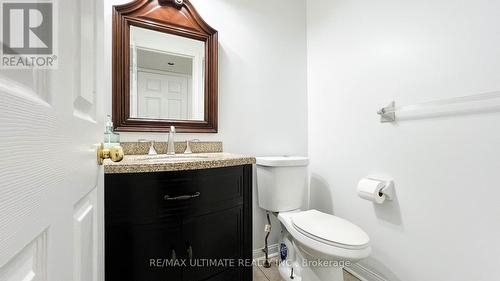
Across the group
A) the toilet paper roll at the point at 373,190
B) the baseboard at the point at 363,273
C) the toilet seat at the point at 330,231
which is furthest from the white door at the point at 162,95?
the baseboard at the point at 363,273

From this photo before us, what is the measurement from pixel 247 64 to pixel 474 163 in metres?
1.46

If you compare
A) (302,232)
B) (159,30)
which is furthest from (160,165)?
(159,30)

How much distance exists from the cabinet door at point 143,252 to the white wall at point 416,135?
4.08 feet

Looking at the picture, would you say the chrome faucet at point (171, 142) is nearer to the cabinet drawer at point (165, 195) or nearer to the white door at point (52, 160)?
the cabinet drawer at point (165, 195)

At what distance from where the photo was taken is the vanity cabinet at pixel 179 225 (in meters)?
0.86

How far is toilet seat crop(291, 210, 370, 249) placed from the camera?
3.43ft

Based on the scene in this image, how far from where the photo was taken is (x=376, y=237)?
1.42 m

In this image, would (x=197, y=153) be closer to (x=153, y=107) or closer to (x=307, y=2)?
(x=153, y=107)

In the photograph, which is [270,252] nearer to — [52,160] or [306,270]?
[306,270]

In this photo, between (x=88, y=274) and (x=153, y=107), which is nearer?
(x=88, y=274)

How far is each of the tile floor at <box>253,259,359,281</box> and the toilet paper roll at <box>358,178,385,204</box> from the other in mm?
645

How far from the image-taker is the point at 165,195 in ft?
3.05

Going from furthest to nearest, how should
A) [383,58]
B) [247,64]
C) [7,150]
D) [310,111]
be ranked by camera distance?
1. [310,111]
2. [247,64]
3. [383,58]
4. [7,150]

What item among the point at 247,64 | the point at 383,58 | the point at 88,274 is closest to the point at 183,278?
the point at 88,274
